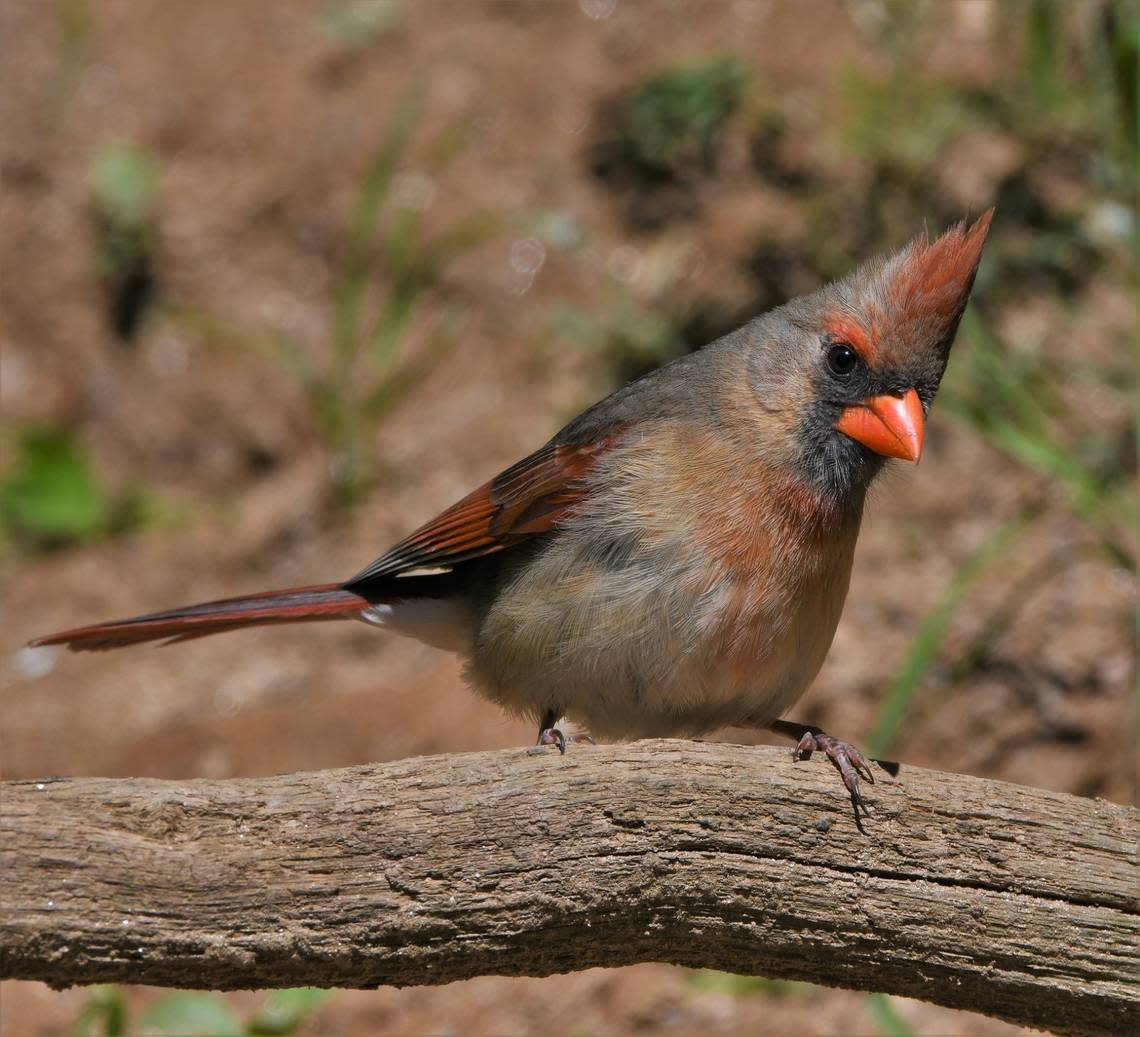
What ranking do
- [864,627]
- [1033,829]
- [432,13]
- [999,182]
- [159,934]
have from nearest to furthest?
[159,934] < [1033,829] < [864,627] < [999,182] < [432,13]

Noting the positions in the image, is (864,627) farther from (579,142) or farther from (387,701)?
(579,142)

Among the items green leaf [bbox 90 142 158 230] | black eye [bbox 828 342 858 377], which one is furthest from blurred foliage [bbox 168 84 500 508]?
black eye [bbox 828 342 858 377]

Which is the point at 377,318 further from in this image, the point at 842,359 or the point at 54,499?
the point at 842,359

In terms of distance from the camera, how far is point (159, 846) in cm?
294

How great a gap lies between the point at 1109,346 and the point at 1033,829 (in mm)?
3398

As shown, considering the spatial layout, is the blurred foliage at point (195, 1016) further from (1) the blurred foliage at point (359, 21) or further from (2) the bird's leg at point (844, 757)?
(1) the blurred foliage at point (359, 21)

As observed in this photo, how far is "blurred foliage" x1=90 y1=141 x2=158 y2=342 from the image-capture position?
23.8 feet

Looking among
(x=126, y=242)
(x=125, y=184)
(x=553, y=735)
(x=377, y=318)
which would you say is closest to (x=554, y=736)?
(x=553, y=735)

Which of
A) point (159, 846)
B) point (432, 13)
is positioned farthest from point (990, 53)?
point (159, 846)

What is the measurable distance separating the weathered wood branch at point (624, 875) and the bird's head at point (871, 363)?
813 mm

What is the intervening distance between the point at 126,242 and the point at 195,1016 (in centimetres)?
450

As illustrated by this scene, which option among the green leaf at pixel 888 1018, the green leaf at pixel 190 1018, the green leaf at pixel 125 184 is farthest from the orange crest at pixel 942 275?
the green leaf at pixel 125 184

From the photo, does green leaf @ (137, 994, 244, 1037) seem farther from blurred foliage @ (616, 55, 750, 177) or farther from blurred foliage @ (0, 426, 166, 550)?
blurred foliage @ (616, 55, 750, 177)

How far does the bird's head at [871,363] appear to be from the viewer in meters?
3.57
